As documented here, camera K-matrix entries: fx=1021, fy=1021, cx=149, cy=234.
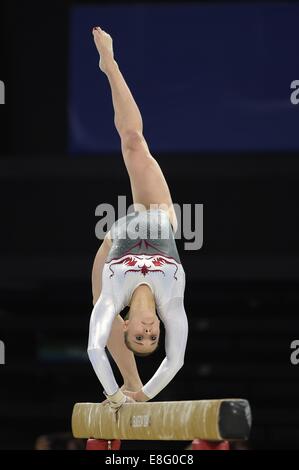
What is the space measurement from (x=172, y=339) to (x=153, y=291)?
28cm

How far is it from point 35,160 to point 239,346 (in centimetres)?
304

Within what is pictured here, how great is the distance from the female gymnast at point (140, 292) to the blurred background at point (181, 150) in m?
3.96

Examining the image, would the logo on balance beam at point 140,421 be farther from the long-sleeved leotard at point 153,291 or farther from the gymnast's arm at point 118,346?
the gymnast's arm at point 118,346

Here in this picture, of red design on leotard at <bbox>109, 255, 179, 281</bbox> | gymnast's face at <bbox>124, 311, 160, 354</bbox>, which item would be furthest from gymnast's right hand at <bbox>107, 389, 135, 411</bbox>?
red design on leotard at <bbox>109, 255, 179, 281</bbox>

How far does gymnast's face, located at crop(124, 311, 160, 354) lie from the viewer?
5.30 metres

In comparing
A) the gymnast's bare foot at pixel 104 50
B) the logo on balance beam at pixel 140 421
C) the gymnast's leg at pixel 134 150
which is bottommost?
the logo on balance beam at pixel 140 421

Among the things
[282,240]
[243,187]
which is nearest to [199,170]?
[243,187]

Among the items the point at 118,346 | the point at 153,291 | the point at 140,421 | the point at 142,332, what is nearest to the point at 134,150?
the point at 153,291

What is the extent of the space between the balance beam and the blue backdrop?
4.62 m

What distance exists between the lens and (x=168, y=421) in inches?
211

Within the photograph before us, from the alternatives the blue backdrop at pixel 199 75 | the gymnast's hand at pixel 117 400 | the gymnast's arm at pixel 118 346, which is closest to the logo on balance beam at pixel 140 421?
the gymnast's hand at pixel 117 400

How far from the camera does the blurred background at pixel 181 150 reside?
10047 millimetres

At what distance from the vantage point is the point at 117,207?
10.0 meters

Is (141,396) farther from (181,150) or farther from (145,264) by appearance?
(181,150)
